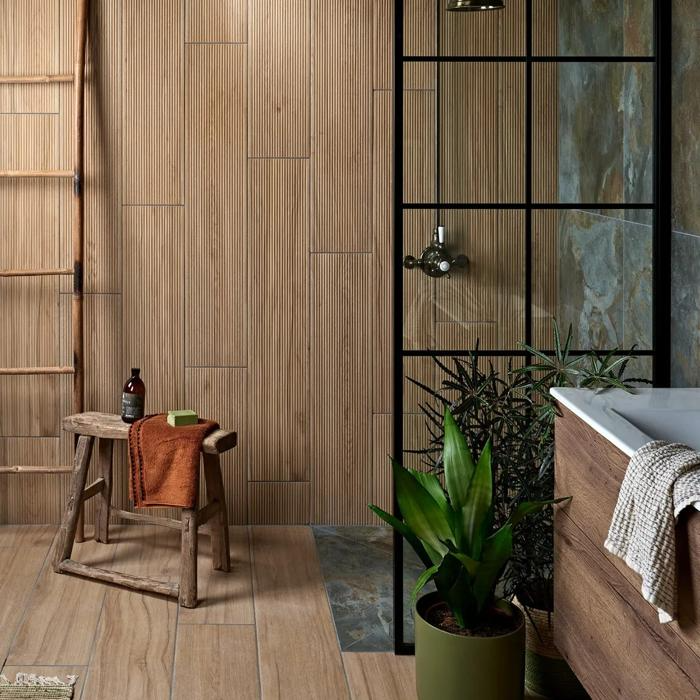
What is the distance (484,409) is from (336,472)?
147 centimetres

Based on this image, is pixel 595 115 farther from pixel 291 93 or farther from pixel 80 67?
pixel 80 67

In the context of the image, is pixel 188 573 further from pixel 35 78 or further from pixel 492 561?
pixel 35 78

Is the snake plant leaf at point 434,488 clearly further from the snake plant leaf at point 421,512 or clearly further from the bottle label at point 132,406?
the bottle label at point 132,406

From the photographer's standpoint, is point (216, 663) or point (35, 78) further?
point (35, 78)

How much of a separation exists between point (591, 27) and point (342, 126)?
1.34 metres

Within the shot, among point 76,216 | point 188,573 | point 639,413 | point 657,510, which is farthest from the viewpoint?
point 76,216

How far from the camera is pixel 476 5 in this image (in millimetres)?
3129

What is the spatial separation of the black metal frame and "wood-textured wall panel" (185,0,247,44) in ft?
4.04

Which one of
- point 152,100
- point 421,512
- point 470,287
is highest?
point 152,100

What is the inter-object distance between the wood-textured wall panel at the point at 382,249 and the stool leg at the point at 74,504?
3.71 ft

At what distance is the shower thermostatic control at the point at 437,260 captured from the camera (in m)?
3.21

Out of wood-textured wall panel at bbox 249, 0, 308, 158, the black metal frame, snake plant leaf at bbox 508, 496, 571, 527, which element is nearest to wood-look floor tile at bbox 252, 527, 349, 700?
the black metal frame

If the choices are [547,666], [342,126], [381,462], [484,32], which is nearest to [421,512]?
[547,666]

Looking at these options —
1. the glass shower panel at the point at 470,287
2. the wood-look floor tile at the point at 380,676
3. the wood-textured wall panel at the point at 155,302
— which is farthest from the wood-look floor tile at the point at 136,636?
the glass shower panel at the point at 470,287
